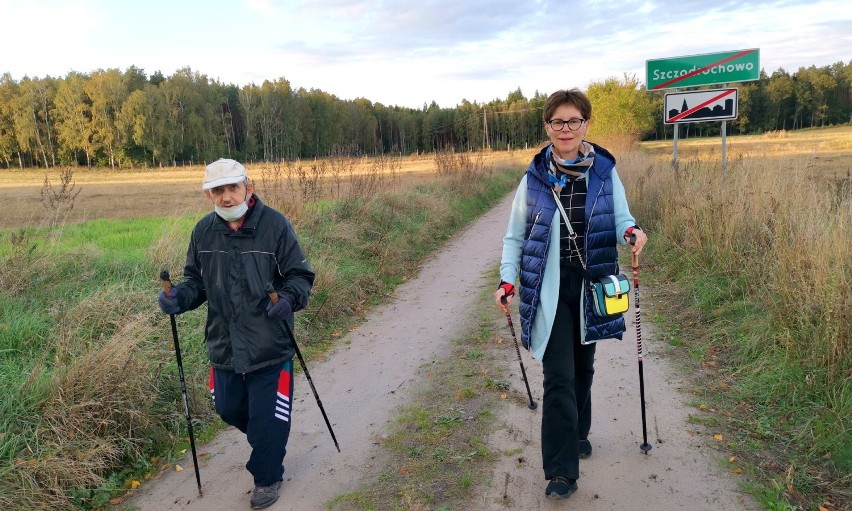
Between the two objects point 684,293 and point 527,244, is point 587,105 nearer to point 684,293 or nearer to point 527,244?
point 527,244

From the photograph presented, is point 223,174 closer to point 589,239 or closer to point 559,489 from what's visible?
point 589,239

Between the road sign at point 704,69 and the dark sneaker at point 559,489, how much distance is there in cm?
955

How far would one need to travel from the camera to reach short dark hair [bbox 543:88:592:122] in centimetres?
303

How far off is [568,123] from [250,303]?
218 centimetres

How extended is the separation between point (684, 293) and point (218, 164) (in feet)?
19.1

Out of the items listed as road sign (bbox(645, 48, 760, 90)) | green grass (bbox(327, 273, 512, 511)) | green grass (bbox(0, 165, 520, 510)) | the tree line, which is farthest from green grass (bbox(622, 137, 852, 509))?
the tree line

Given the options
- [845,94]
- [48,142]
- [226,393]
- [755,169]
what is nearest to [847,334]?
[226,393]

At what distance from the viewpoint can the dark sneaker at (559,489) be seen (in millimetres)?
3066

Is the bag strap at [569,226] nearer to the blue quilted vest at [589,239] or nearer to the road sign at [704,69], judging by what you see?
the blue quilted vest at [589,239]

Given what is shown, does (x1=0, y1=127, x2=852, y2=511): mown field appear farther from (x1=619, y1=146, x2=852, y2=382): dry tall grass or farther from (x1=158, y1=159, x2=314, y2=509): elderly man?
(x1=158, y1=159, x2=314, y2=509): elderly man

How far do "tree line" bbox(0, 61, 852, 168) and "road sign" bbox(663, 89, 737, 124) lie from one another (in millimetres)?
31254

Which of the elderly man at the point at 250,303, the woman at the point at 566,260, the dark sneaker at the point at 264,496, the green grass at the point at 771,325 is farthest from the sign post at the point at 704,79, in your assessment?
the dark sneaker at the point at 264,496

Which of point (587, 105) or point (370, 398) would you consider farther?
point (370, 398)

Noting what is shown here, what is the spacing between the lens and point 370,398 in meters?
4.86
